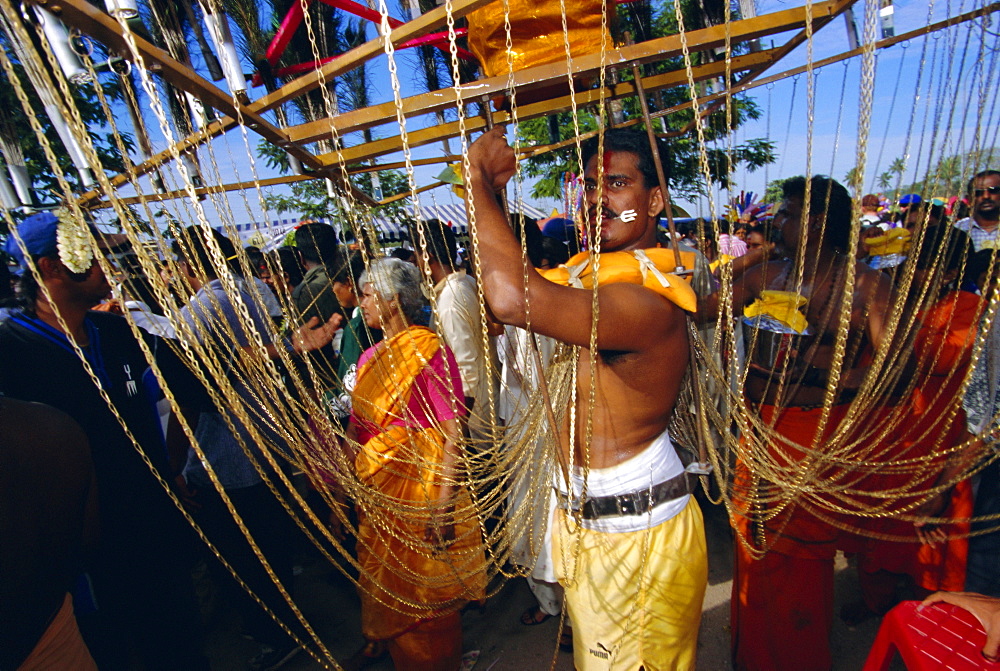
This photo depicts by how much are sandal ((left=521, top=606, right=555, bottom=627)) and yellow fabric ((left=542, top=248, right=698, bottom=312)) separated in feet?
7.44

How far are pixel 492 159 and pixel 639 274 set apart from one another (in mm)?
484

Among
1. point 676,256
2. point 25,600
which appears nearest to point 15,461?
point 25,600

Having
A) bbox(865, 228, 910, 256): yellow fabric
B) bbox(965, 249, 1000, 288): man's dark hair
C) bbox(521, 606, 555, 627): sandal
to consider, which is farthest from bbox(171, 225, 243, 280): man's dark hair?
bbox(965, 249, 1000, 288): man's dark hair

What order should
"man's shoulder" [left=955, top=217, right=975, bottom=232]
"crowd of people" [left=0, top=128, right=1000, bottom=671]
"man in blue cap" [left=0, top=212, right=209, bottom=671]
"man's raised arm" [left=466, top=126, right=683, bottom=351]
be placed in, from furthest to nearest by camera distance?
"man's shoulder" [left=955, top=217, right=975, bottom=232] < "man in blue cap" [left=0, top=212, right=209, bottom=671] < "crowd of people" [left=0, top=128, right=1000, bottom=671] < "man's raised arm" [left=466, top=126, right=683, bottom=351]

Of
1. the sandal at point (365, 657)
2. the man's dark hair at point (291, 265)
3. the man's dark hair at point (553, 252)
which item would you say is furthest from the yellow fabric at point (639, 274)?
the man's dark hair at point (291, 265)

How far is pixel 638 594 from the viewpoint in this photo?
1.57 meters

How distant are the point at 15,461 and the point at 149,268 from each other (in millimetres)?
603

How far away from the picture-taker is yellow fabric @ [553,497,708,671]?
1575 mm

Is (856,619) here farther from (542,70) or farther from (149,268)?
(149,268)

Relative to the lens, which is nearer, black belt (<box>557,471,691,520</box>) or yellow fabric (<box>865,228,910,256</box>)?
black belt (<box>557,471,691,520</box>)

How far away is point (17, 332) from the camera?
6.38 ft

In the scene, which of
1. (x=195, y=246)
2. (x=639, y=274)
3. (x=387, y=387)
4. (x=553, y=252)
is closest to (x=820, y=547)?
(x=639, y=274)

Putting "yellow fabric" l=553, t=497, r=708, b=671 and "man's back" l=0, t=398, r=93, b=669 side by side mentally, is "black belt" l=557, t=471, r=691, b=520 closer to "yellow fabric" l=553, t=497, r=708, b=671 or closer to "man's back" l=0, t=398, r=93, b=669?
"yellow fabric" l=553, t=497, r=708, b=671

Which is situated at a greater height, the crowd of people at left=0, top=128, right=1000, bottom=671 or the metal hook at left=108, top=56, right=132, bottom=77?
the metal hook at left=108, top=56, right=132, bottom=77
